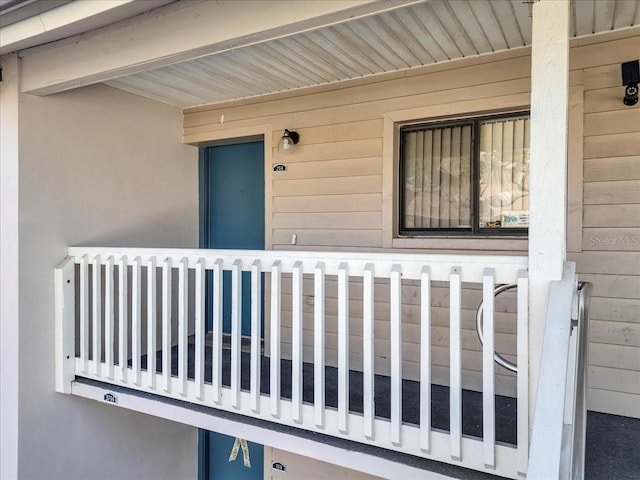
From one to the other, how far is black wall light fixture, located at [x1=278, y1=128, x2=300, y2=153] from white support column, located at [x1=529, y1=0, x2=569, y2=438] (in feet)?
7.35

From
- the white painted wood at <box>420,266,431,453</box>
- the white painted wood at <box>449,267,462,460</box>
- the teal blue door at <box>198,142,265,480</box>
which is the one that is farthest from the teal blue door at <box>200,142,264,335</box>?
the white painted wood at <box>449,267,462,460</box>

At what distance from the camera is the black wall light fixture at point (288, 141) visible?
3.60 m

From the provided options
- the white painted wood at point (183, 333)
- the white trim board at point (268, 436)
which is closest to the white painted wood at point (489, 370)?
the white trim board at point (268, 436)

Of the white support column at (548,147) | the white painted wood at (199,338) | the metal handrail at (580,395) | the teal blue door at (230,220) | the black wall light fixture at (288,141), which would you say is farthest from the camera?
the teal blue door at (230,220)

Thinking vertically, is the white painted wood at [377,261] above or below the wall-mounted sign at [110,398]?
above

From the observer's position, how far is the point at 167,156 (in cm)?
409

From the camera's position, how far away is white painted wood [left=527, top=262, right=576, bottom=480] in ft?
2.98

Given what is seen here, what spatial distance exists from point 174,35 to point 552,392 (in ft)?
7.51

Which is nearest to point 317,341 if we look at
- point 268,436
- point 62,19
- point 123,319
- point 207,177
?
point 268,436

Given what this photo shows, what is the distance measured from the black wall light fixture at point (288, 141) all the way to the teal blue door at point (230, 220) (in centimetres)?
51

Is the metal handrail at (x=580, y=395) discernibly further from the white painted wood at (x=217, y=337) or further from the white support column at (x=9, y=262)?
the white support column at (x=9, y=262)

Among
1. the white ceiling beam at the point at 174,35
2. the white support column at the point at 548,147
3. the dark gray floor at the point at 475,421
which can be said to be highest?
the white ceiling beam at the point at 174,35

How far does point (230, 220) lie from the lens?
4324mm

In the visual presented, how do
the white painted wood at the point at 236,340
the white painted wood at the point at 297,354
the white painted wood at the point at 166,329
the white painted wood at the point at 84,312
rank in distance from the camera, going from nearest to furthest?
1. the white painted wood at the point at 297,354
2. the white painted wood at the point at 236,340
3. the white painted wood at the point at 166,329
4. the white painted wood at the point at 84,312
